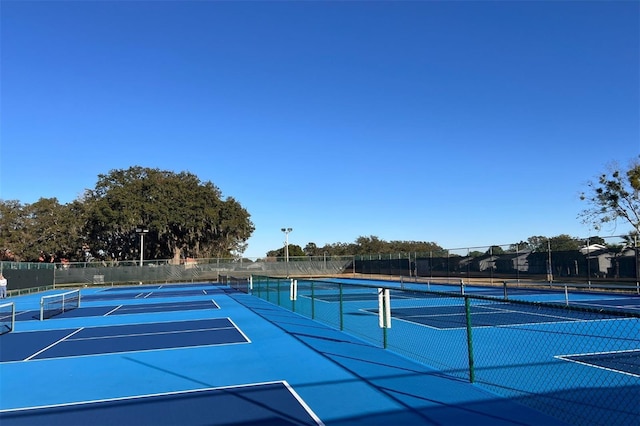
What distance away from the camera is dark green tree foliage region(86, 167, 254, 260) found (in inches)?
2264

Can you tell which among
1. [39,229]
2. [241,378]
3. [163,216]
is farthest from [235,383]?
[39,229]

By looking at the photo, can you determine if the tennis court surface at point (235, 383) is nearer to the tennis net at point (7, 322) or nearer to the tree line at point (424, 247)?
the tennis net at point (7, 322)

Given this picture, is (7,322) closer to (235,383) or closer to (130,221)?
(235,383)

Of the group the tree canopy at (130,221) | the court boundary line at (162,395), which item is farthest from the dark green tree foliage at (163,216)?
the court boundary line at (162,395)

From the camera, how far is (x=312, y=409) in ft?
19.5

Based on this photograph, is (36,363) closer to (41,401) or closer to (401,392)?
(41,401)

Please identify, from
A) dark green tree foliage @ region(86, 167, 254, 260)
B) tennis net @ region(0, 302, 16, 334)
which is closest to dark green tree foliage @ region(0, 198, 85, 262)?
dark green tree foliage @ region(86, 167, 254, 260)

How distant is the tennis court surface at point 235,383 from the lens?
579cm

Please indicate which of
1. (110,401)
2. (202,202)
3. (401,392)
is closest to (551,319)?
(401,392)

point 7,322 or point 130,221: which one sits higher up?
point 130,221

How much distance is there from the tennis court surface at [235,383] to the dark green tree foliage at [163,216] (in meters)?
45.9

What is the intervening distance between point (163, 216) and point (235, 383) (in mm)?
53084

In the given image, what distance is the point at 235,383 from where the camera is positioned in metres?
7.40

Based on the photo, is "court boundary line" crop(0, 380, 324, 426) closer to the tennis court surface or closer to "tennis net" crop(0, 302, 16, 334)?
the tennis court surface
